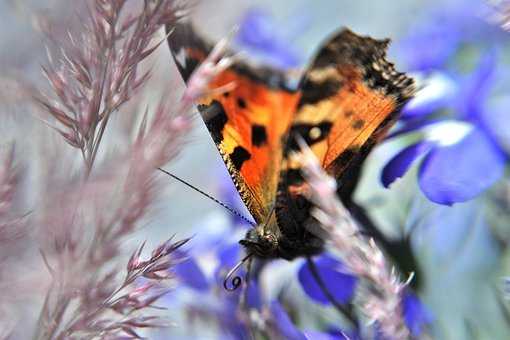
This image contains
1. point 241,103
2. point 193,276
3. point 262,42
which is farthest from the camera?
point 262,42

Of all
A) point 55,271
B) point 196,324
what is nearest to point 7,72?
point 55,271

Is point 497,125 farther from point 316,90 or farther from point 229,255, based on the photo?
point 229,255

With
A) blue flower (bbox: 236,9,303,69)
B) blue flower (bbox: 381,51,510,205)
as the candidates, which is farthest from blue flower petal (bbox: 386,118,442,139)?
blue flower (bbox: 236,9,303,69)

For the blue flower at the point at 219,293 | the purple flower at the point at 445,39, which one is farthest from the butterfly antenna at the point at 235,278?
the purple flower at the point at 445,39

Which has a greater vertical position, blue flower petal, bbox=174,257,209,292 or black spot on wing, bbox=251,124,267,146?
black spot on wing, bbox=251,124,267,146

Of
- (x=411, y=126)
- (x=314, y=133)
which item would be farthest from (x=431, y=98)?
(x=314, y=133)

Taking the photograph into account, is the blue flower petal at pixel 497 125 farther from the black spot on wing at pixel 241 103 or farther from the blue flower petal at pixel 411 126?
the black spot on wing at pixel 241 103

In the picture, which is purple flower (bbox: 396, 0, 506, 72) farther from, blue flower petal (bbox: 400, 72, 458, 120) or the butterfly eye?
the butterfly eye
